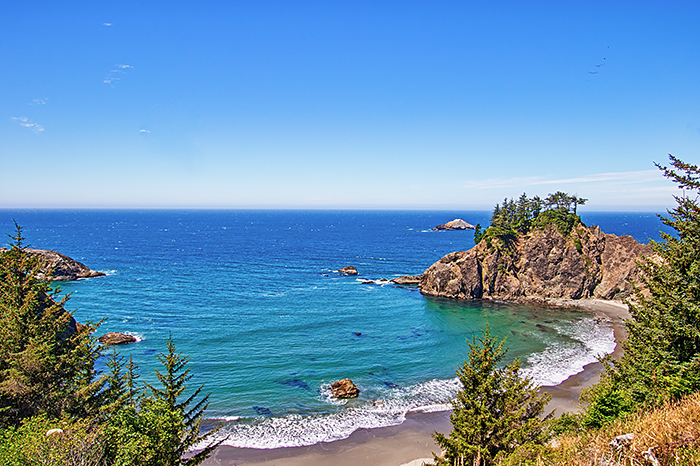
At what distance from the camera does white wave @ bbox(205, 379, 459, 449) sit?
112 ft

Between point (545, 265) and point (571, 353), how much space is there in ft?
117

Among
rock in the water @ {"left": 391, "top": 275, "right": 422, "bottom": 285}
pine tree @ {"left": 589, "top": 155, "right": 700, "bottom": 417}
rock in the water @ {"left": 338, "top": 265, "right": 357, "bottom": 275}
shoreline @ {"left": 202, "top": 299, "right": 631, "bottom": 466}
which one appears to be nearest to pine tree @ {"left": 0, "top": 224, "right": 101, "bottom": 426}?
shoreline @ {"left": 202, "top": 299, "right": 631, "bottom": 466}

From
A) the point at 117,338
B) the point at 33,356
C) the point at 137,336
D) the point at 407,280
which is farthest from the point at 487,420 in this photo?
the point at 407,280

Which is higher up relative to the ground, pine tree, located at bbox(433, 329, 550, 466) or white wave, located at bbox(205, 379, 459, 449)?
pine tree, located at bbox(433, 329, 550, 466)

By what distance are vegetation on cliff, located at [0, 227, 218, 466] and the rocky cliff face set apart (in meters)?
72.7

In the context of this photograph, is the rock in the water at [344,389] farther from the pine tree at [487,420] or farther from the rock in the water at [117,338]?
the rock in the water at [117,338]

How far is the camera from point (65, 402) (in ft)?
79.4

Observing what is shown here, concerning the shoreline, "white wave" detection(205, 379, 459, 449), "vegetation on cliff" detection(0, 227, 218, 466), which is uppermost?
"vegetation on cliff" detection(0, 227, 218, 466)

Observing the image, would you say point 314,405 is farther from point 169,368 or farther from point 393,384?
point 169,368

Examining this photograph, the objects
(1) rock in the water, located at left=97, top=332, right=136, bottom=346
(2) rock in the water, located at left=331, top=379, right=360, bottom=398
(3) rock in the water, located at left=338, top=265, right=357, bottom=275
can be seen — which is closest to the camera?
(2) rock in the water, located at left=331, top=379, right=360, bottom=398

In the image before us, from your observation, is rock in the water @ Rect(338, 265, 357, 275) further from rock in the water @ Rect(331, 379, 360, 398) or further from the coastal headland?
rock in the water @ Rect(331, 379, 360, 398)

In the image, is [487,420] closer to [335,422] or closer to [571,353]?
[335,422]

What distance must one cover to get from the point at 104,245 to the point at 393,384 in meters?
159

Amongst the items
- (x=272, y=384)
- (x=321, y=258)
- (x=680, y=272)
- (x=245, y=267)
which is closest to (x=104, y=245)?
(x=245, y=267)
